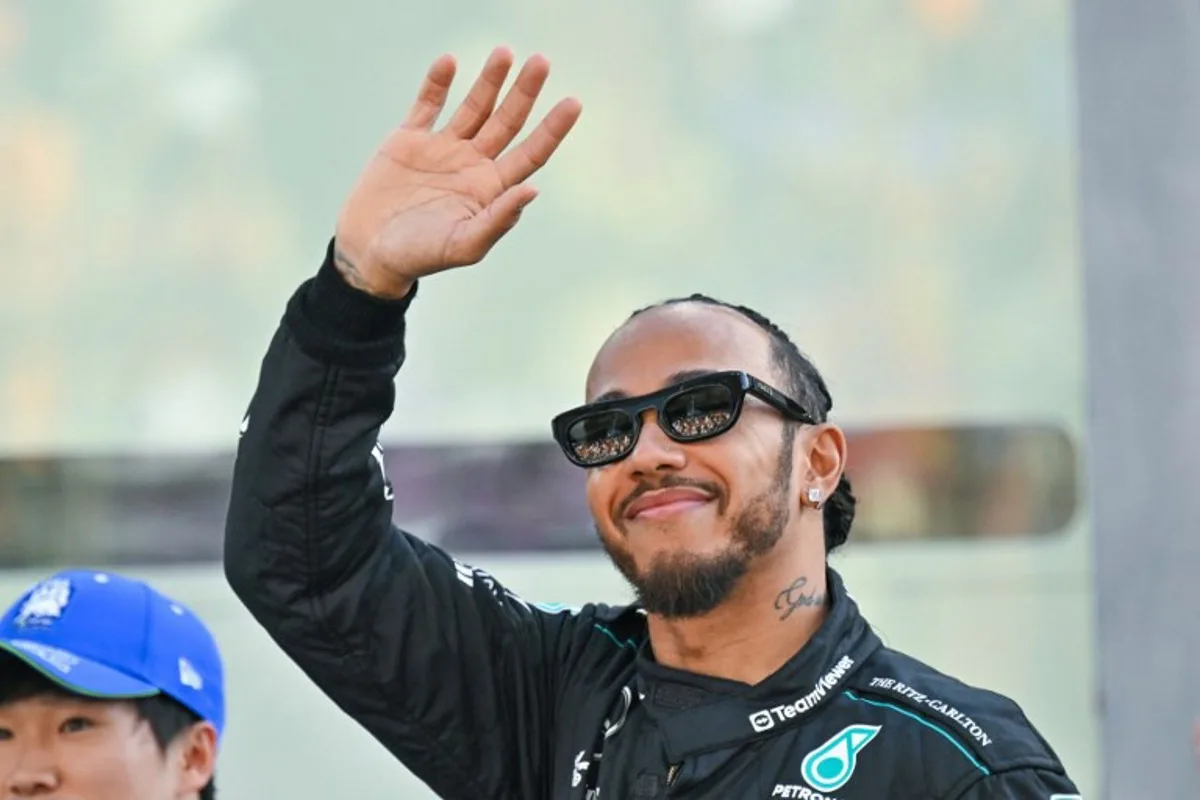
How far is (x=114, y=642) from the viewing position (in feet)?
8.38

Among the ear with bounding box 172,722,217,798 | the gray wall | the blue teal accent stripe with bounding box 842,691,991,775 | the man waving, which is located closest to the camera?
the blue teal accent stripe with bounding box 842,691,991,775

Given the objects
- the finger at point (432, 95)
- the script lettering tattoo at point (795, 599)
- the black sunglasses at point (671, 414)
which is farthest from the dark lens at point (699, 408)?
the finger at point (432, 95)

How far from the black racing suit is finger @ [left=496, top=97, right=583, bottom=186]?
0.19 metres

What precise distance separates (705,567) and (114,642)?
80 cm

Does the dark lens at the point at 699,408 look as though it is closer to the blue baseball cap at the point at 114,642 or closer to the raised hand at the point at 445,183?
the raised hand at the point at 445,183

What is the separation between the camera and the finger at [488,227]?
2.23 metres

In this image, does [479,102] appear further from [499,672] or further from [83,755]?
[83,755]

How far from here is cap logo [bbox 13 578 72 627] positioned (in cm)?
258

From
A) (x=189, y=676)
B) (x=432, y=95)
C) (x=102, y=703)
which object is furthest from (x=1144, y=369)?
(x=102, y=703)

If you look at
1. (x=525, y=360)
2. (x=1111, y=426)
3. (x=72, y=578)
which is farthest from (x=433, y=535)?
(x=1111, y=426)

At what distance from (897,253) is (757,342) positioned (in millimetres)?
782

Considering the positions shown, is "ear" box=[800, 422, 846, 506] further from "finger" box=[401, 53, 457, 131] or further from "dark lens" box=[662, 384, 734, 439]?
"finger" box=[401, 53, 457, 131]

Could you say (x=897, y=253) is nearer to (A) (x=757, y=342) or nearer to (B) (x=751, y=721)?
(A) (x=757, y=342)

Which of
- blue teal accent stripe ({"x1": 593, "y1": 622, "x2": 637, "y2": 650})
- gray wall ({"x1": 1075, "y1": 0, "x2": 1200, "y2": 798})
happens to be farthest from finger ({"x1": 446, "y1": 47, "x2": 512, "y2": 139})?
gray wall ({"x1": 1075, "y1": 0, "x2": 1200, "y2": 798})
